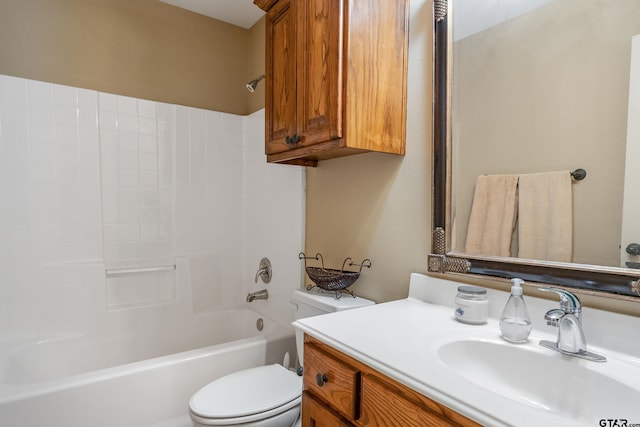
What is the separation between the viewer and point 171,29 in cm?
243

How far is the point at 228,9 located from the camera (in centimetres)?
247

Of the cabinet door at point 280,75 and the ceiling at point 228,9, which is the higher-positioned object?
the ceiling at point 228,9

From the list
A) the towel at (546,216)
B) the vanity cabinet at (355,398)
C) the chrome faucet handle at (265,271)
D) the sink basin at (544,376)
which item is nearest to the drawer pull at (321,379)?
the vanity cabinet at (355,398)

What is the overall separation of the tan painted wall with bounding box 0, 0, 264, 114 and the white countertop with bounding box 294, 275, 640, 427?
2063mm

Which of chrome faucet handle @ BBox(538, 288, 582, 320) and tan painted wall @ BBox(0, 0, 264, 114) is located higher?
tan painted wall @ BBox(0, 0, 264, 114)

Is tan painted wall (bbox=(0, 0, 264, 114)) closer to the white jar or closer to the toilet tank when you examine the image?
the toilet tank

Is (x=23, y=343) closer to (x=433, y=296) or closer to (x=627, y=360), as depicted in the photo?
(x=433, y=296)

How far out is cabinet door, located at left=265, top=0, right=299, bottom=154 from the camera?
58.2 inches

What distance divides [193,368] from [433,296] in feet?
3.74

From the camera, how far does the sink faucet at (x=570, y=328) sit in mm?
806

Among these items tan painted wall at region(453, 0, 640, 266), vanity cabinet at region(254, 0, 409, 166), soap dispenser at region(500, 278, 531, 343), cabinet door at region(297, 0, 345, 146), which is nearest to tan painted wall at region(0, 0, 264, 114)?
vanity cabinet at region(254, 0, 409, 166)

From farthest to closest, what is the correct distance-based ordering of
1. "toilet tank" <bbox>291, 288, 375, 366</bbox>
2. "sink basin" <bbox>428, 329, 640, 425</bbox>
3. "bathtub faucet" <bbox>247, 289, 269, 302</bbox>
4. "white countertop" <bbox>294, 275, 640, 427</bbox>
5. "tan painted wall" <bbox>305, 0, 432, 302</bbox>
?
"bathtub faucet" <bbox>247, 289, 269, 302</bbox> < "toilet tank" <bbox>291, 288, 375, 366</bbox> < "tan painted wall" <bbox>305, 0, 432, 302</bbox> < "sink basin" <bbox>428, 329, 640, 425</bbox> < "white countertop" <bbox>294, 275, 640, 427</bbox>

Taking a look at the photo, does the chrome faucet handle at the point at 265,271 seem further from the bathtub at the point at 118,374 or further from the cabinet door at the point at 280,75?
the cabinet door at the point at 280,75

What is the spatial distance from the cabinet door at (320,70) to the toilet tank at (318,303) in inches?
26.7
